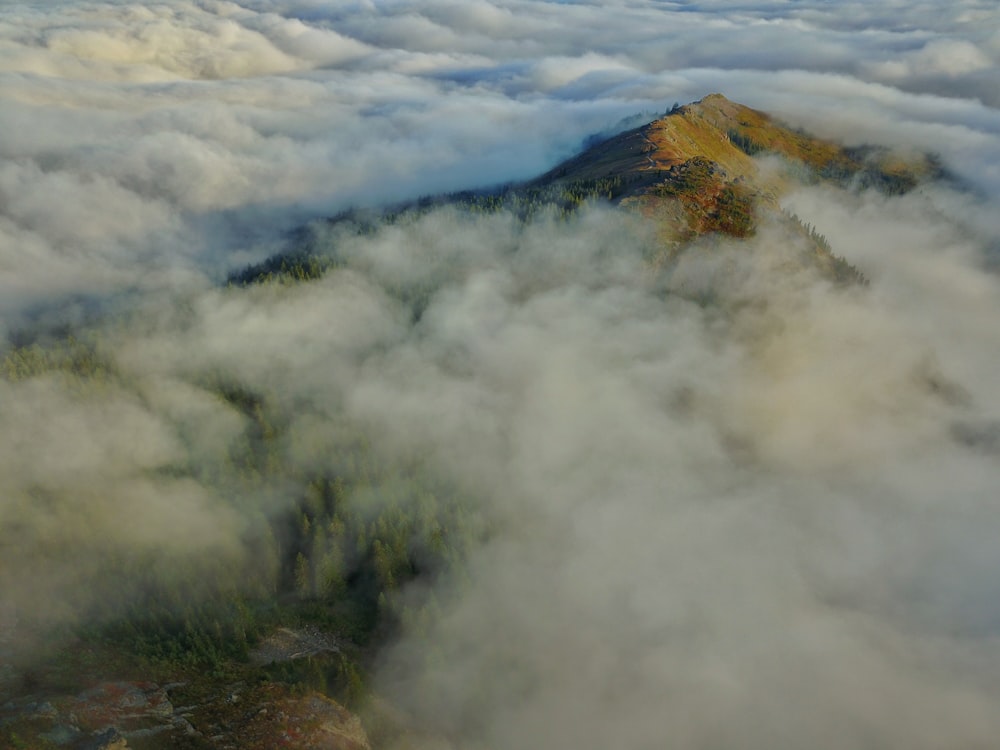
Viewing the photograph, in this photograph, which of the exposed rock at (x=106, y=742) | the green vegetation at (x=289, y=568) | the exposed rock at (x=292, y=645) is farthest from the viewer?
the exposed rock at (x=292, y=645)

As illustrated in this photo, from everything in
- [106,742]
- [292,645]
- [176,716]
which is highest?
[106,742]

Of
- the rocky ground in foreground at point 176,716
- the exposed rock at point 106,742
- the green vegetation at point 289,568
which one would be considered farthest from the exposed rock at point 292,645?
the exposed rock at point 106,742

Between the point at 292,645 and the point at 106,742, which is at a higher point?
the point at 106,742

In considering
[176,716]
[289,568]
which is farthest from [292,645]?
[176,716]

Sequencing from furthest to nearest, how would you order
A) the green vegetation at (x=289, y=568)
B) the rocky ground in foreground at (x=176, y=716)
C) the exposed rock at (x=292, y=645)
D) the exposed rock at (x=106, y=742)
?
the exposed rock at (x=292, y=645)
the green vegetation at (x=289, y=568)
the rocky ground in foreground at (x=176, y=716)
the exposed rock at (x=106, y=742)

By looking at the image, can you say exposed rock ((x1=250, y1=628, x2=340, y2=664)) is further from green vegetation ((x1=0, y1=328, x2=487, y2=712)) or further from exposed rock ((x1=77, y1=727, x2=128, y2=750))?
exposed rock ((x1=77, y1=727, x2=128, y2=750))

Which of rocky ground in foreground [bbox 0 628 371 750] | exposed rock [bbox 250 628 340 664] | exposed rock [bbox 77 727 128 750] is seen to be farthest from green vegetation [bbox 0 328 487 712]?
exposed rock [bbox 77 727 128 750]

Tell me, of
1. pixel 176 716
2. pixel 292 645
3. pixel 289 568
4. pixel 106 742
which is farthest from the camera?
pixel 289 568

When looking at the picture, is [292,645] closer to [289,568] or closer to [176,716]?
[289,568]

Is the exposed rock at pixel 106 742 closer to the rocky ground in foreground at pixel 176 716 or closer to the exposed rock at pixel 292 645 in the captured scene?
the rocky ground in foreground at pixel 176 716

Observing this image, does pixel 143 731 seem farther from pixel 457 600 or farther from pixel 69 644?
pixel 457 600

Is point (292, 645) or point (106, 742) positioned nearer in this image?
point (106, 742)
